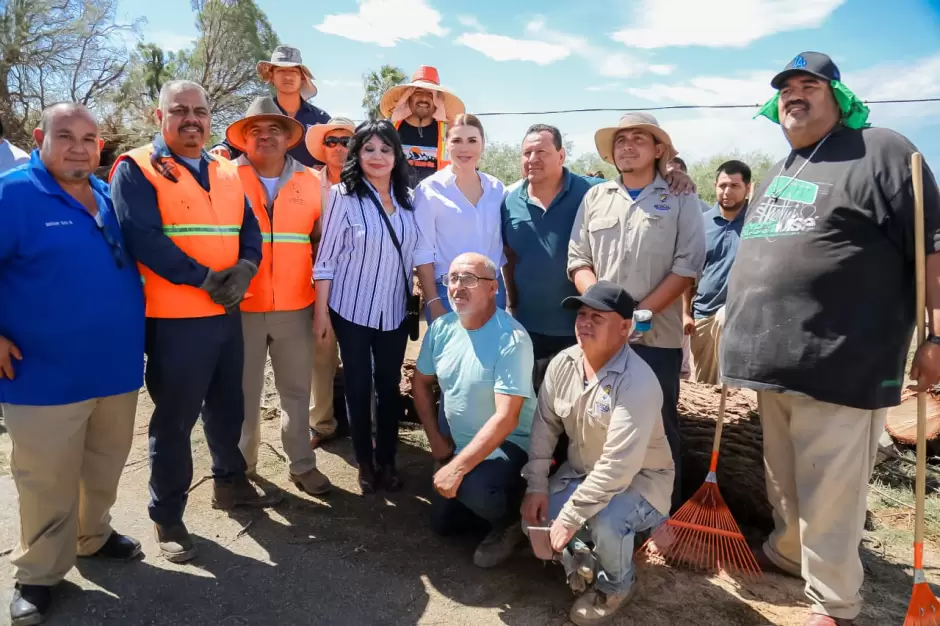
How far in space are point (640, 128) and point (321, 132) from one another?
7.90 ft

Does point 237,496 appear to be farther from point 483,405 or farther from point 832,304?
point 832,304

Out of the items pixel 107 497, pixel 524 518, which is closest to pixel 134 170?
pixel 107 497

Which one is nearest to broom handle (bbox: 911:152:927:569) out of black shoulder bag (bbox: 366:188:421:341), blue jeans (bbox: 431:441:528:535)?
blue jeans (bbox: 431:441:528:535)

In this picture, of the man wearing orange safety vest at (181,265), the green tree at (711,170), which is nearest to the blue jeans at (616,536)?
the man wearing orange safety vest at (181,265)

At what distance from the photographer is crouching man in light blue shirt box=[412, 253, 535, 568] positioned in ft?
10.4

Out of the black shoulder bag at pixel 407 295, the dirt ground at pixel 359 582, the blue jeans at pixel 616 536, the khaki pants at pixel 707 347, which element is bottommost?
the dirt ground at pixel 359 582

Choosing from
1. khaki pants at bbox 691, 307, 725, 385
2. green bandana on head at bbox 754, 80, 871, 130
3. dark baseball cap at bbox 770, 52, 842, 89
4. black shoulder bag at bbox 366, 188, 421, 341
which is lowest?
khaki pants at bbox 691, 307, 725, 385

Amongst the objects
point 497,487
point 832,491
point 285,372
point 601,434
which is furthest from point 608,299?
point 285,372

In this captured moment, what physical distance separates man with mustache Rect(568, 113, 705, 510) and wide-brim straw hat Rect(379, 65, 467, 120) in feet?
5.87

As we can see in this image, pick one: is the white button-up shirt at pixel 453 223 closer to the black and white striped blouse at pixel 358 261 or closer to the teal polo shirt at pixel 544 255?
the teal polo shirt at pixel 544 255

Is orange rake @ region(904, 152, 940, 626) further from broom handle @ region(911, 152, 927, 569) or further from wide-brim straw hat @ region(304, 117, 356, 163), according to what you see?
wide-brim straw hat @ region(304, 117, 356, 163)

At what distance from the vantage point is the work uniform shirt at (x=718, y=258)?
5.10 meters

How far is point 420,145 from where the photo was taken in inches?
200

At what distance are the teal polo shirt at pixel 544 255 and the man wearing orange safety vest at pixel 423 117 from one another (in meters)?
1.41
